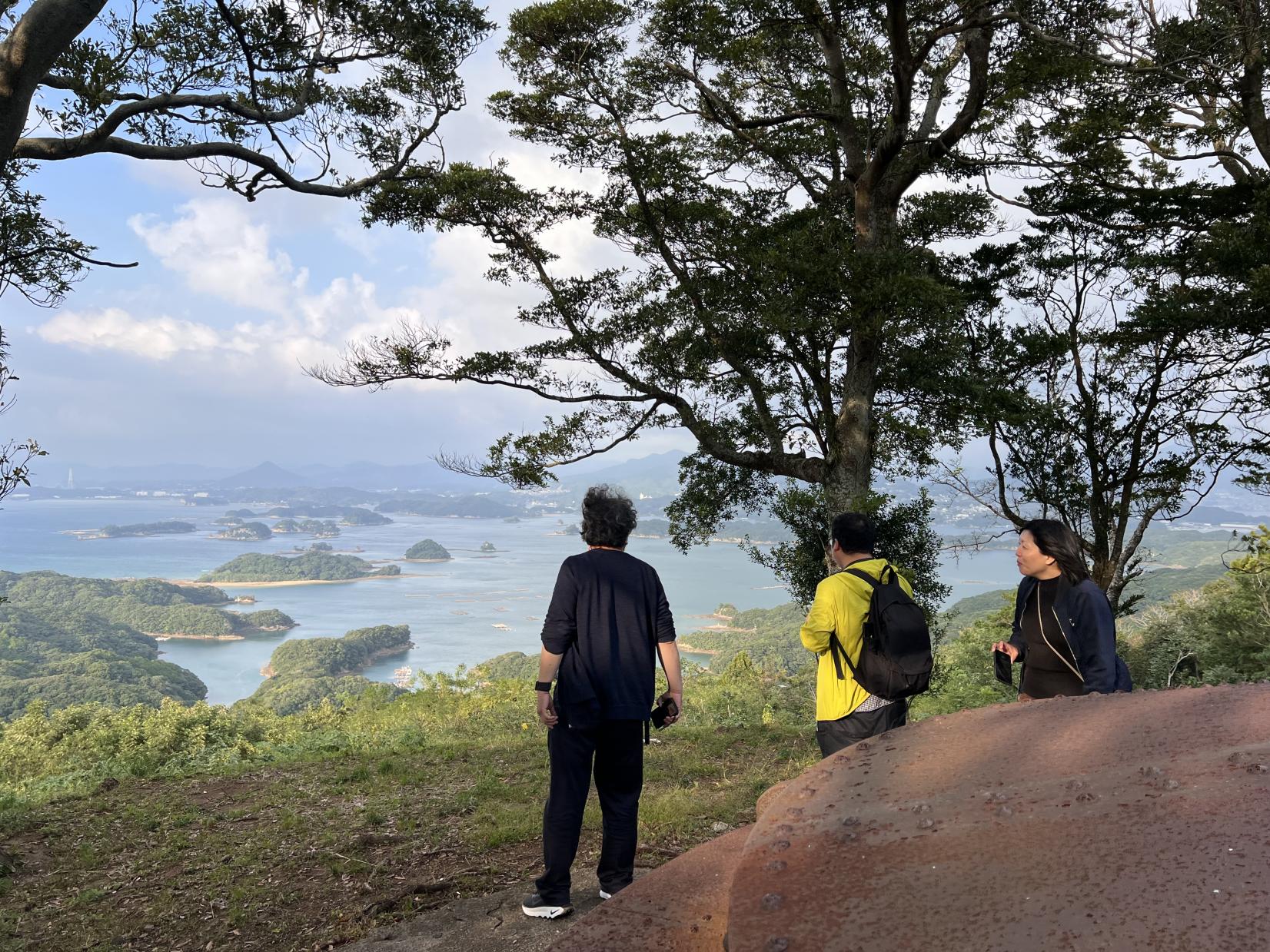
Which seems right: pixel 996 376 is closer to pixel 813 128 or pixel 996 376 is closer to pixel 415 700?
pixel 813 128

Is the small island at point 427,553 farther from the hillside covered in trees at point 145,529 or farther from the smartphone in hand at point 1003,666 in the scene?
the smartphone in hand at point 1003,666

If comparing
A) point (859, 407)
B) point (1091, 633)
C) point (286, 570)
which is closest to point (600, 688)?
point (1091, 633)

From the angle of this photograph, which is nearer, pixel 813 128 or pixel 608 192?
pixel 608 192

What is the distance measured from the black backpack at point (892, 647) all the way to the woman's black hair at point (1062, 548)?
0.65 metres

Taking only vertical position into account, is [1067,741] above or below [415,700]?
above

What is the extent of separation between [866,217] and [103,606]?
220 ft

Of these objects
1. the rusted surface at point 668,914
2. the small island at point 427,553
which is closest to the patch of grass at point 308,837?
the rusted surface at point 668,914

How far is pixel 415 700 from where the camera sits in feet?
48.6

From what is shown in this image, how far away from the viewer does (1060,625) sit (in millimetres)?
3428

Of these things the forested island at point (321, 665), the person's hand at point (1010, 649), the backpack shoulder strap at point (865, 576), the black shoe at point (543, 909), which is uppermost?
the backpack shoulder strap at point (865, 576)

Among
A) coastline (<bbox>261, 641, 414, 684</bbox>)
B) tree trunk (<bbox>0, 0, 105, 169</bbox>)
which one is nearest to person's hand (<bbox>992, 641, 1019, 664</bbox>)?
tree trunk (<bbox>0, 0, 105, 169</bbox>)

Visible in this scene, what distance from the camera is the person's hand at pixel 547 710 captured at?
131 inches

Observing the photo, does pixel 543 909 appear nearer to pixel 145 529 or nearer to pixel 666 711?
pixel 666 711

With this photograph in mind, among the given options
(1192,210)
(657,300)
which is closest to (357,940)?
(657,300)
